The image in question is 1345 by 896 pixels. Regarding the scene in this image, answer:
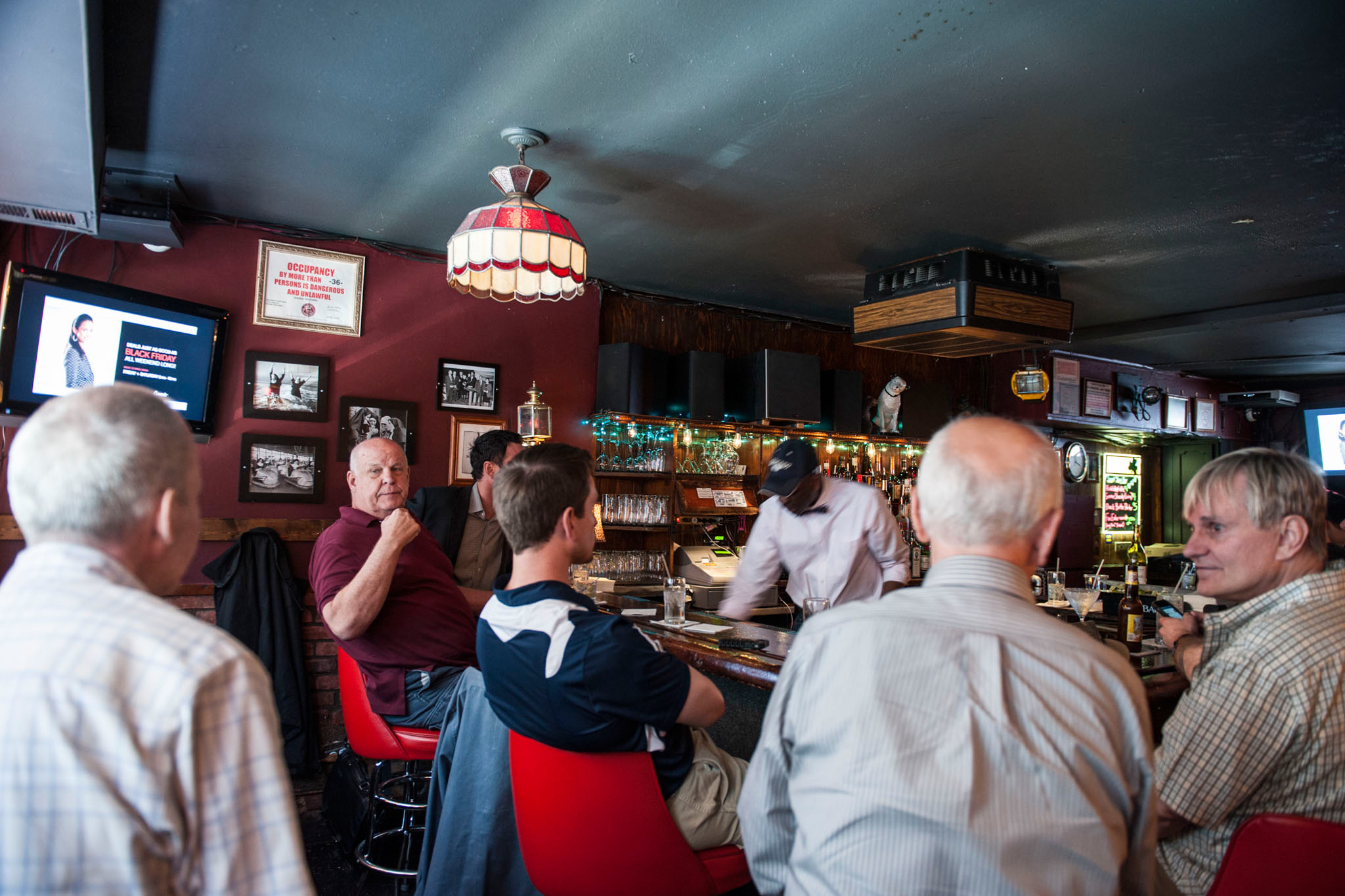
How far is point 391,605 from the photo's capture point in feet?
10.1

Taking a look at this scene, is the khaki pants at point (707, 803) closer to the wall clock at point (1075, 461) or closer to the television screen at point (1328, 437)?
the wall clock at point (1075, 461)

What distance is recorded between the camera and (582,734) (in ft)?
5.65

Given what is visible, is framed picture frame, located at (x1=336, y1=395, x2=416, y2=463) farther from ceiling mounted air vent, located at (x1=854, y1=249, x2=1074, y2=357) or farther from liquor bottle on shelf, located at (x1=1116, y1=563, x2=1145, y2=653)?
liquor bottle on shelf, located at (x1=1116, y1=563, x2=1145, y2=653)

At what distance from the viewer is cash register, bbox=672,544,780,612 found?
577cm

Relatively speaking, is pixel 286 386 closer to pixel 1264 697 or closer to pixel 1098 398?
pixel 1264 697

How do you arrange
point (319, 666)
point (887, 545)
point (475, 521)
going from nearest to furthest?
point (887, 545) → point (475, 521) → point (319, 666)

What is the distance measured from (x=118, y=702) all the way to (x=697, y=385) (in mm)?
5208

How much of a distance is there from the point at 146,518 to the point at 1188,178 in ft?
14.3

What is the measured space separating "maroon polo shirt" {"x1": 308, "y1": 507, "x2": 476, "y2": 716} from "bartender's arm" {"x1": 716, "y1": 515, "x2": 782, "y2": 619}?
1271 mm

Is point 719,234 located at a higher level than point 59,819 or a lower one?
higher

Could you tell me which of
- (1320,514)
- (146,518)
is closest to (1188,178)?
(1320,514)

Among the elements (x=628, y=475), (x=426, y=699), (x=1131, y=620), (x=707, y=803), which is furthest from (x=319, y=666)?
(x=1131, y=620)

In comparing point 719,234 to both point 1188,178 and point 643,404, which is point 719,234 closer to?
point 643,404

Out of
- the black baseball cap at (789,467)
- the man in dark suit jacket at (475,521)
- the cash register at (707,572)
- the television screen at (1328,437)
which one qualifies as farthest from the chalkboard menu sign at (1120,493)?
the man in dark suit jacket at (475,521)
